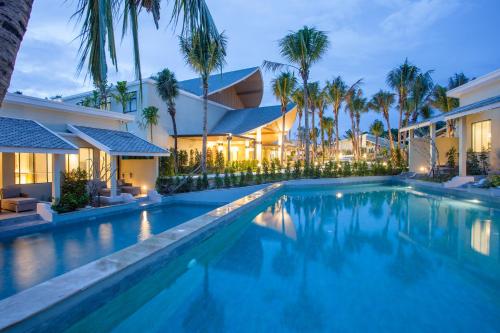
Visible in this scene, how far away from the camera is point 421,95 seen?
2322cm

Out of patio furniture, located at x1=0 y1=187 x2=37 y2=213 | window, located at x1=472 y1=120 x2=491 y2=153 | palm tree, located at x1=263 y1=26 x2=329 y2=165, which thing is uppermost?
palm tree, located at x1=263 y1=26 x2=329 y2=165

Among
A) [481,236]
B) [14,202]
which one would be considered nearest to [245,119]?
[14,202]

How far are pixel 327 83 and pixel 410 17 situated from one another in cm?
804

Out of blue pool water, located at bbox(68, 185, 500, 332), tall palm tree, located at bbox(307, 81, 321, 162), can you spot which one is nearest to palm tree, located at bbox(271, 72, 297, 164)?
tall palm tree, located at bbox(307, 81, 321, 162)

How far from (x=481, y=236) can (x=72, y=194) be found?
11.8 m

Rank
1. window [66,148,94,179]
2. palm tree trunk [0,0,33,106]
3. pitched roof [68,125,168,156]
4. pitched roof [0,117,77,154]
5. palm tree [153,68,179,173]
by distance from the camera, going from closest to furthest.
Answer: palm tree trunk [0,0,33,106], pitched roof [0,117,77,154], pitched roof [68,125,168,156], window [66,148,94,179], palm tree [153,68,179,173]

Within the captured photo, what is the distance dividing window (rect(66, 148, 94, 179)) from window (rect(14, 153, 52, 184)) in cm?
99

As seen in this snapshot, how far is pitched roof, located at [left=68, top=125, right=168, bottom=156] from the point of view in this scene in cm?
1098

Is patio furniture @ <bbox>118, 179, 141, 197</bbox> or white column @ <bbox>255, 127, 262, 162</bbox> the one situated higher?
white column @ <bbox>255, 127, 262, 162</bbox>

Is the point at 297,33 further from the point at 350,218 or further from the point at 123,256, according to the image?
the point at 123,256

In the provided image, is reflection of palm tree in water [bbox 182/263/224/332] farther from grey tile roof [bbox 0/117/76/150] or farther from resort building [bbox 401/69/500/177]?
resort building [bbox 401/69/500/177]

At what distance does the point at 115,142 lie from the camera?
38.5ft

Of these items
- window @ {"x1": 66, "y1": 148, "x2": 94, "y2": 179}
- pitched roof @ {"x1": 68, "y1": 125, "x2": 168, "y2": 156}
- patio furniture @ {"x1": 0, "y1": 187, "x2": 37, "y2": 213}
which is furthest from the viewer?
window @ {"x1": 66, "y1": 148, "x2": 94, "y2": 179}

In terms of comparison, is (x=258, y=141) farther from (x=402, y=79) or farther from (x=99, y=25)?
(x=99, y=25)
